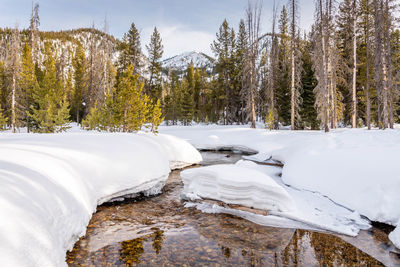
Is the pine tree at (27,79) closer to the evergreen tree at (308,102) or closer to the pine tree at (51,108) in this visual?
the pine tree at (51,108)

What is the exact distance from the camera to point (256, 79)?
23.1 metres

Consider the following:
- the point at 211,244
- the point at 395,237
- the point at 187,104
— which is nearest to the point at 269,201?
the point at 211,244

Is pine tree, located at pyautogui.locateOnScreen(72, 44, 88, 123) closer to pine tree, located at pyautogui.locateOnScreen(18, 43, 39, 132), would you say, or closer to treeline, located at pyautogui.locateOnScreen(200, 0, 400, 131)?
pine tree, located at pyautogui.locateOnScreen(18, 43, 39, 132)

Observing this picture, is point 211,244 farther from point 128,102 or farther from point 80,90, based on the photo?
point 80,90

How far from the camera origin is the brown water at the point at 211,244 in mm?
3535

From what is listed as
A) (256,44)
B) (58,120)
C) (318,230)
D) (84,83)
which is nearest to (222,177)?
(318,230)

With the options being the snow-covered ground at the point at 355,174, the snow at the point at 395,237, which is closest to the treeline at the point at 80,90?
the snow-covered ground at the point at 355,174

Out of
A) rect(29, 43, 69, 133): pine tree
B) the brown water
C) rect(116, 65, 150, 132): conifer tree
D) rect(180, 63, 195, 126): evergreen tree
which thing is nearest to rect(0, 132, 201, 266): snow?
the brown water

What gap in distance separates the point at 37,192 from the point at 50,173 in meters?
0.86

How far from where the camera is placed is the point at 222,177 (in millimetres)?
5676

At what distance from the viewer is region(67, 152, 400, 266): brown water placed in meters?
3.54

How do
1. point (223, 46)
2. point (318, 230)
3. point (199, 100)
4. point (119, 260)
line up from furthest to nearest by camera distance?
point (199, 100), point (223, 46), point (318, 230), point (119, 260)

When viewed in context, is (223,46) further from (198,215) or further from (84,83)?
(198,215)

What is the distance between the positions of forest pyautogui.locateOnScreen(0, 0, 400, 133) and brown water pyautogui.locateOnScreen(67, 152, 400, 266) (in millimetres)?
11427
